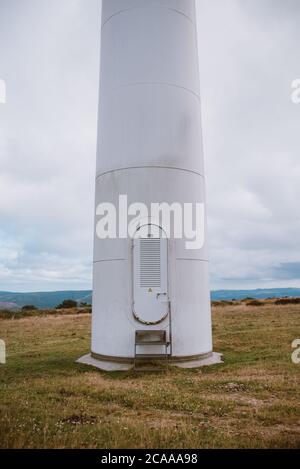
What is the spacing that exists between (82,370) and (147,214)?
4.30 m

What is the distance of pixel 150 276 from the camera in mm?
10055

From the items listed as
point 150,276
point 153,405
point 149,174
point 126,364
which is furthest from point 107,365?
point 149,174

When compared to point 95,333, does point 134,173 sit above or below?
above

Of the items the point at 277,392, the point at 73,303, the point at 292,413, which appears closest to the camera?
the point at 292,413

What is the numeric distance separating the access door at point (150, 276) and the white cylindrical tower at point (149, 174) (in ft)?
0.08

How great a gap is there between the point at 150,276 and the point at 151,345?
1730 mm

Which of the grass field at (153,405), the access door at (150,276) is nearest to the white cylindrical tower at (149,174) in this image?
the access door at (150,276)

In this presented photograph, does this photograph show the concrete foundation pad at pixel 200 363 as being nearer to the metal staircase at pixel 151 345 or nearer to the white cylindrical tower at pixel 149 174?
the white cylindrical tower at pixel 149 174

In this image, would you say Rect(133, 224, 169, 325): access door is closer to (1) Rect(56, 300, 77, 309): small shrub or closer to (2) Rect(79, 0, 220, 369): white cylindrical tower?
(2) Rect(79, 0, 220, 369): white cylindrical tower

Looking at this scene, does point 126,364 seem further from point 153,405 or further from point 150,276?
point 153,405

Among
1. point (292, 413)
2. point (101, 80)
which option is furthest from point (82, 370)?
point (101, 80)

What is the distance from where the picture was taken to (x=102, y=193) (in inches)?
439

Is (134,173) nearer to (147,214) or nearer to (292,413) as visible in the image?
(147,214)
